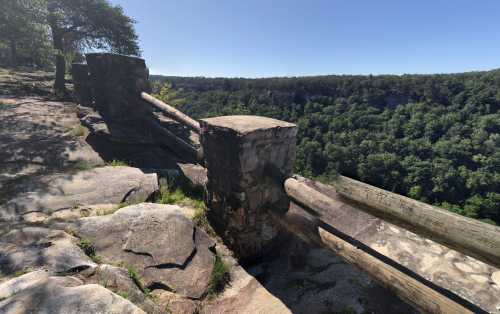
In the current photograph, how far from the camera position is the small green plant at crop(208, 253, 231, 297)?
92.7 inches

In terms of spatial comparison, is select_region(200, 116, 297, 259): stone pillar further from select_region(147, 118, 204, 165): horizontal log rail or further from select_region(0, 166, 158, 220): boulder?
select_region(147, 118, 204, 165): horizontal log rail

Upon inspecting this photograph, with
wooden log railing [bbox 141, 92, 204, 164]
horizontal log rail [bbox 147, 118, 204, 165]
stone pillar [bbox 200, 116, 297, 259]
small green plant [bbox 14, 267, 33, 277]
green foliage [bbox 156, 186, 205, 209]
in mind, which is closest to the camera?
small green plant [bbox 14, 267, 33, 277]

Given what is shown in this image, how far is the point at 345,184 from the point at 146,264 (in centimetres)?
203

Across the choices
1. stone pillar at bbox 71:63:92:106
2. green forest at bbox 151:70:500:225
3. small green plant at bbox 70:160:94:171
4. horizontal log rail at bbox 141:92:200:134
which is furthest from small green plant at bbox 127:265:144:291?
green forest at bbox 151:70:500:225

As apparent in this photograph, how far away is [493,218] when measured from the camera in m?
27.2

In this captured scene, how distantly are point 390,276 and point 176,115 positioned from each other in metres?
4.36

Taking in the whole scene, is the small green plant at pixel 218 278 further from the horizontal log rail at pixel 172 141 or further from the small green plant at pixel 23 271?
the horizontal log rail at pixel 172 141

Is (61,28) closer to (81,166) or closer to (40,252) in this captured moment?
(81,166)

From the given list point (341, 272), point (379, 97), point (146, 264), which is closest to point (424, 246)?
point (341, 272)

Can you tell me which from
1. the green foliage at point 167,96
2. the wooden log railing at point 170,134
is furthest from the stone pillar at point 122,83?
the green foliage at point 167,96

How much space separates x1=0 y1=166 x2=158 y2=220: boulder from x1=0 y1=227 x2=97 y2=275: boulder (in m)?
0.67

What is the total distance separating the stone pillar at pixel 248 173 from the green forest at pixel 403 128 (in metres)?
15.6

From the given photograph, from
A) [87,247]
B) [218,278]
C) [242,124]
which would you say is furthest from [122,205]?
[242,124]

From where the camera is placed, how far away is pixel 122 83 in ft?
19.9
